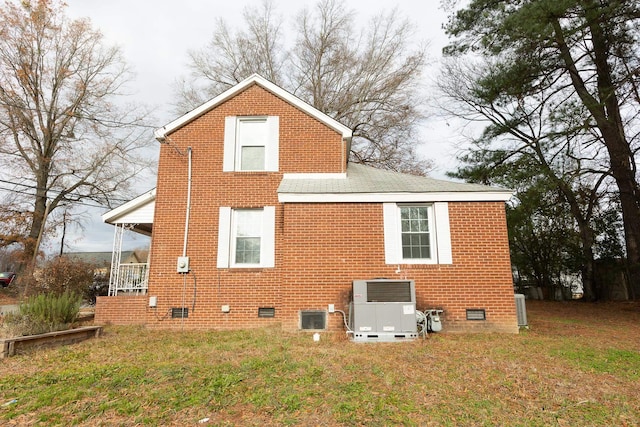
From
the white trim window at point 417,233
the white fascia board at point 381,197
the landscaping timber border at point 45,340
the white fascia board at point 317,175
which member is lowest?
the landscaping timber border at point 45,340

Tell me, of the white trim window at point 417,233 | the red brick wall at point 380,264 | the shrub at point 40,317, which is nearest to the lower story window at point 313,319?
the red brick wall at point 380,264

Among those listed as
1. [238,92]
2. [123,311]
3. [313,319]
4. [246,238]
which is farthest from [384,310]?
[238,92]

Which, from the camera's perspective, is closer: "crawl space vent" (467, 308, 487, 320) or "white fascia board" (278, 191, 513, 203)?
"crawl space vent" (467, 308, 487, 320)

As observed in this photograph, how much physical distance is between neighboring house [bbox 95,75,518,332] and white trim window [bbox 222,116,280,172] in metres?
0.03

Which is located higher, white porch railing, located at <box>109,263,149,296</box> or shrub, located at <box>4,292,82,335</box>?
white porch railing, located at <box>109,263,149,296</box>

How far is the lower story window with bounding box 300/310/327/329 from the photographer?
26.0ft

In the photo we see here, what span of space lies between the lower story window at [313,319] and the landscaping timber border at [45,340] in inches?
173

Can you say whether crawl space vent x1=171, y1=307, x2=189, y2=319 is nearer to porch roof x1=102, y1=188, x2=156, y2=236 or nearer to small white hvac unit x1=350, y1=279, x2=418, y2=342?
porch roof x1=102, y1=188, x2=156, y2=236

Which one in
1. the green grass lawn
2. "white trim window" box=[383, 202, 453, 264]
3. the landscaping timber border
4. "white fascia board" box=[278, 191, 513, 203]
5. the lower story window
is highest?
"white fascia board" box=[278, 191, 513, 203]

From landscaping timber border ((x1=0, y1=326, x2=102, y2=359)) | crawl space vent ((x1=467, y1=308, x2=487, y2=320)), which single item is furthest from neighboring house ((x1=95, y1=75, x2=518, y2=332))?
landscaping timber border ((x1=0, y1=326, x2=102, y2=359))

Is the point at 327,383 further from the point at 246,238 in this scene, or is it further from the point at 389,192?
the point at 246,238

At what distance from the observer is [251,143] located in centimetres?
1009

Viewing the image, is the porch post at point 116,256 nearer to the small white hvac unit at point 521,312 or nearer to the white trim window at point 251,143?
the white trim window at point 251,143

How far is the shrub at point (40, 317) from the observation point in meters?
6.73
